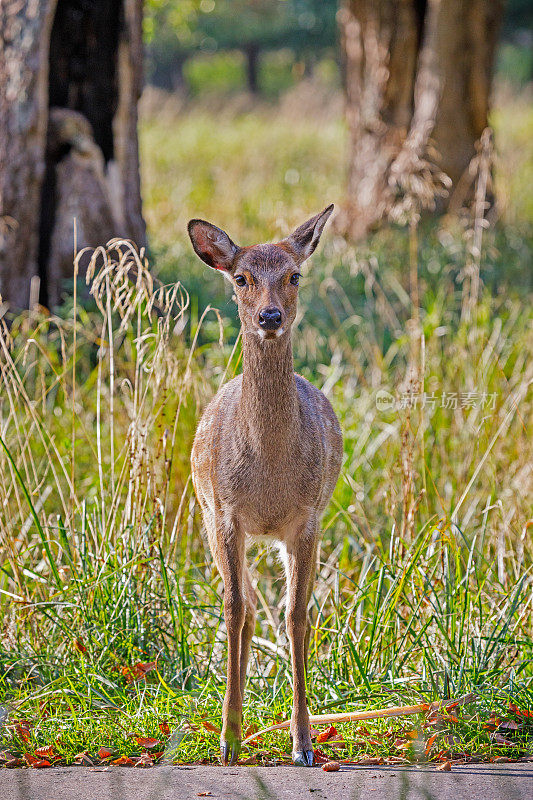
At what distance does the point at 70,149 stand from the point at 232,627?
4.67m

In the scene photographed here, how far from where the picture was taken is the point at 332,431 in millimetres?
3721

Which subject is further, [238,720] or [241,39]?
[241,39]

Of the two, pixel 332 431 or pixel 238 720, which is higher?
pixel 332 431

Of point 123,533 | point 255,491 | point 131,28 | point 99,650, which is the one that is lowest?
point 99,650

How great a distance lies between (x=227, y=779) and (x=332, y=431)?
4.17ft

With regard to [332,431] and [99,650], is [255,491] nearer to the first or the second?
[332,431]

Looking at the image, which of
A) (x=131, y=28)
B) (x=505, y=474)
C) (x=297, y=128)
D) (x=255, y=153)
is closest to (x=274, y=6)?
(x=297, y=128)

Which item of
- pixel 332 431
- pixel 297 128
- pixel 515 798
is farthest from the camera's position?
pixel 297 128

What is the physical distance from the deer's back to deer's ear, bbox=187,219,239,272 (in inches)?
18.4

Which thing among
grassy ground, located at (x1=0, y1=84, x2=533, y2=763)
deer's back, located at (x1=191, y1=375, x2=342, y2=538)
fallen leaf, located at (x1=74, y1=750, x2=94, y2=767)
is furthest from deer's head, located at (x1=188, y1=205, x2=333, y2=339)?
fallen leaf, located at (x1=74, y1=750, x2=94, y2=767)

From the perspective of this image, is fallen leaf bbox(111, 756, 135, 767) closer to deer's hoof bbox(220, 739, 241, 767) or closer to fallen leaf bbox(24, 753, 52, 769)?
fallen leaf bbox(24, 753, 52, 769)

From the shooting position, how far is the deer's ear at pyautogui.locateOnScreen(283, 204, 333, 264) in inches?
137

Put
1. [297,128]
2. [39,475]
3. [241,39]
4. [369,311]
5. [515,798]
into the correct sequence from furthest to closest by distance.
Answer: [241,39] → [297,128] → [369,311] → [39,475] → [515,798]

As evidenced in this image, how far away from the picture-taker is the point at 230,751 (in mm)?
3281
